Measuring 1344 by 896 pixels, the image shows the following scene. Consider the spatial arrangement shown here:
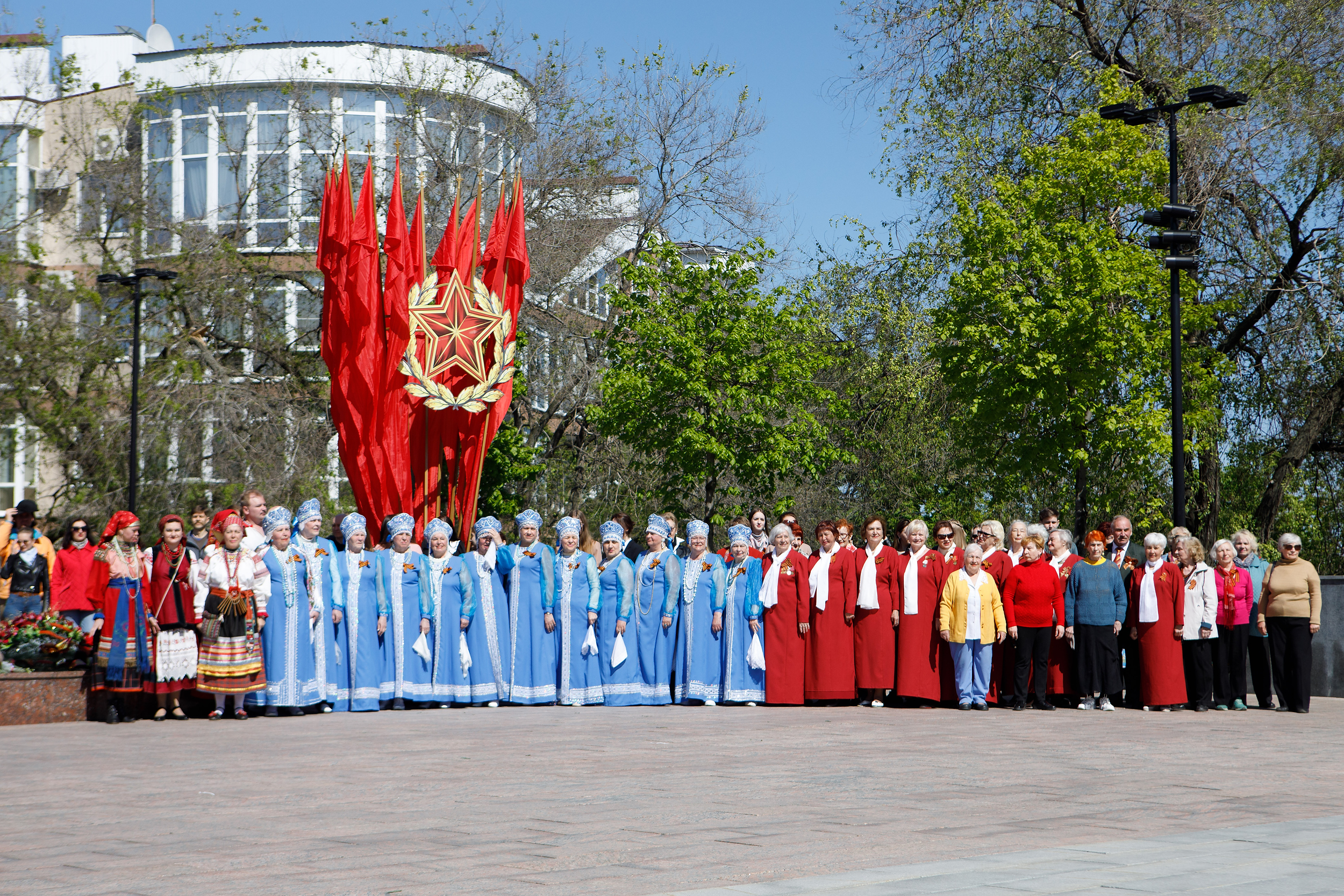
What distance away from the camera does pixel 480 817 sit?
6867 millimetres

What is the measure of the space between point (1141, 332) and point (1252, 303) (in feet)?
15.8

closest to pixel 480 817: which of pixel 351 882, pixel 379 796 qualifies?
pixel 379 796

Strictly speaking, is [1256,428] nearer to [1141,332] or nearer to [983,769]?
[1141,332]

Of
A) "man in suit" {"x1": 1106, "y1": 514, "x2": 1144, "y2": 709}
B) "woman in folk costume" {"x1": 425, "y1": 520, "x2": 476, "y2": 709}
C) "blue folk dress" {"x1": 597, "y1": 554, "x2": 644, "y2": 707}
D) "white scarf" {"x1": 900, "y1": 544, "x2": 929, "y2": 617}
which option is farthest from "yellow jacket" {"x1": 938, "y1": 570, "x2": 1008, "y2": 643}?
"woman in folk costume" {"x1": 425, "y1": 520, "x2": 476, "y2": 709}

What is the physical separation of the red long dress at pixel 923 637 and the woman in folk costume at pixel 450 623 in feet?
13.6

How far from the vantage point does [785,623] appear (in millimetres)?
14219

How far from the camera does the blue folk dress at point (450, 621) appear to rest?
45.6 ft

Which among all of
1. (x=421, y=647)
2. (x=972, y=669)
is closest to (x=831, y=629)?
(x=972, y=669)

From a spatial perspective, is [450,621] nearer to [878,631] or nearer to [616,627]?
[616,627]

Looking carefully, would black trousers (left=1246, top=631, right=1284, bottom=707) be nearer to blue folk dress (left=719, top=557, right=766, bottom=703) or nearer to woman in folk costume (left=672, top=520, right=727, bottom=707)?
blue folk dress (left=719, top=557, right=766, bottom=703)

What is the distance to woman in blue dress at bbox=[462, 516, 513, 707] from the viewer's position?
1402 cm

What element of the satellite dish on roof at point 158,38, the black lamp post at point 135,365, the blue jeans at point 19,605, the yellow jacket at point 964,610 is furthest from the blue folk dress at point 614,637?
the satellite dish on roof at point 158,38

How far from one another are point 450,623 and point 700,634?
2422 mm

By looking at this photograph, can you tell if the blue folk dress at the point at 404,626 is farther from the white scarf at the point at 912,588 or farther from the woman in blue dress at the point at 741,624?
the white scarf at the point at 912,588
